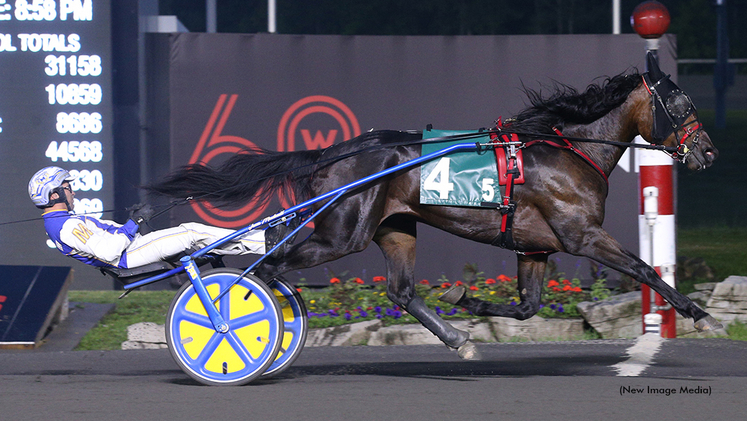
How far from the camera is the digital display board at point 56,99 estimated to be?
805 cm

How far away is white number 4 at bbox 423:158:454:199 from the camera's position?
530cm

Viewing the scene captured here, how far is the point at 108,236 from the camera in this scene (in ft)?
16.9

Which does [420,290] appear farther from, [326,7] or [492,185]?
[326,7]

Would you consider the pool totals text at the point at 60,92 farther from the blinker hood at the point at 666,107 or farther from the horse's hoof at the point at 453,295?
the blinker hood at the point at 666,107

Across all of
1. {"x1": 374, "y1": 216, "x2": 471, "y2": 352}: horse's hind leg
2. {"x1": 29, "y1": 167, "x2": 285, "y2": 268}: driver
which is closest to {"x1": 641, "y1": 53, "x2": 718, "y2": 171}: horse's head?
{"x1": 374, "y1": 216, "x2": 471, "y2": 352}: horse's hind leg

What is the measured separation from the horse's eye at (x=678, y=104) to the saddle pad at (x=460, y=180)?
1.08 m

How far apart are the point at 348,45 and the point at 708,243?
6034 mm

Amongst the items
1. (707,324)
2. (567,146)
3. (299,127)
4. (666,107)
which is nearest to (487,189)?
(567,146)

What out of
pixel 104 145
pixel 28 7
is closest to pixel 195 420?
pixel 104 145

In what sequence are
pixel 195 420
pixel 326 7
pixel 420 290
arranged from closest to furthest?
pixel 195 420, pixel 420 290, pixel 326 7

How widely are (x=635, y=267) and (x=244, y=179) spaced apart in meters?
2.35

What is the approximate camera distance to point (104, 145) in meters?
8.13

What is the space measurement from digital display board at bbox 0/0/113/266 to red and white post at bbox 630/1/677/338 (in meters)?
4.53

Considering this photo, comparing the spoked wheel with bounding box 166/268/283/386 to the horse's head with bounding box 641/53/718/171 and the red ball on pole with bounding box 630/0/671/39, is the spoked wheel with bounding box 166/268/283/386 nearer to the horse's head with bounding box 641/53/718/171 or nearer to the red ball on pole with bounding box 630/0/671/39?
the horse's head with bounding box 641/53/718/171
